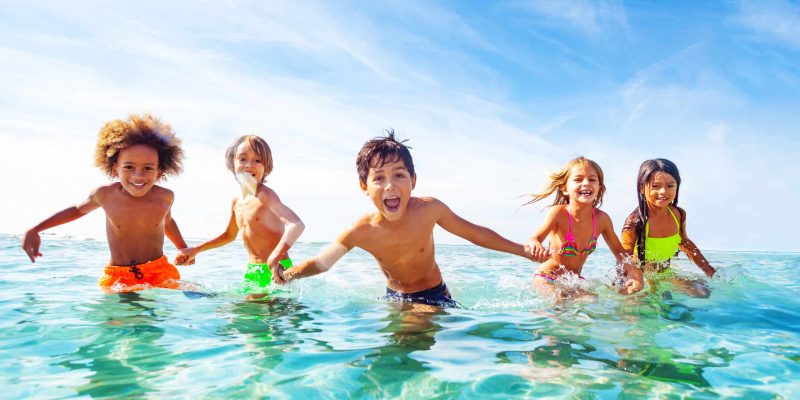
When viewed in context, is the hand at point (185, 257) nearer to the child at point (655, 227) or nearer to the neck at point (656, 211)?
the child at point (655, 227)

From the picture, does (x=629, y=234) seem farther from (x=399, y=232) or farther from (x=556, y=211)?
(x=399, y=232)

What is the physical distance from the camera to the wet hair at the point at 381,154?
4457 millimetres

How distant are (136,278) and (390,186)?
9.92 ft

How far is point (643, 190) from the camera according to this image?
7.02 meters

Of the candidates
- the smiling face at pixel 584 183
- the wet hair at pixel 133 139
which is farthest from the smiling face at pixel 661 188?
the wet hair at pixel 133 139

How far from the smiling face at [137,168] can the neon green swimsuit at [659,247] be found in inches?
236

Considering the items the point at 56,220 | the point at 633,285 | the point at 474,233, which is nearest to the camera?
the point at 474,233

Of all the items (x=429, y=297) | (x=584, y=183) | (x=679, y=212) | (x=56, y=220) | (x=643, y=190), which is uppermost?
(x=643, y=190)

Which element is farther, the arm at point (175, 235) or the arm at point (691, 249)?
the arm at point (691, 249)

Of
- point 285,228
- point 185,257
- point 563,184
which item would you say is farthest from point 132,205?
point 563,184

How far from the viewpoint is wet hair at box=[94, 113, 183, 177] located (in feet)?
18.0

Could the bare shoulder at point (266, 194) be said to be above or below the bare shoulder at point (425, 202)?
above

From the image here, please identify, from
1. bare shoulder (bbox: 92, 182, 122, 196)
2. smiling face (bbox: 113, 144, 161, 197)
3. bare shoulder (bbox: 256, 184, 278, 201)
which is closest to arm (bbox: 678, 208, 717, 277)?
bare shoulder (bbox: 256, 184, 278, 201)

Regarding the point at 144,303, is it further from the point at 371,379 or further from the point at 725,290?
the point at 725,290
